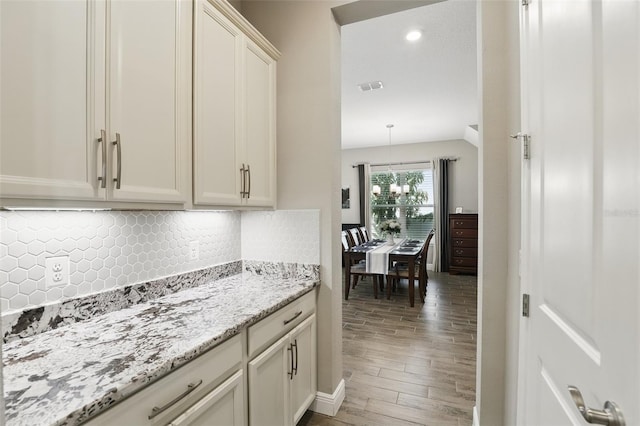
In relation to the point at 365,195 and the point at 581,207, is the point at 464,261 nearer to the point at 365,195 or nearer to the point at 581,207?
the point at 365,195

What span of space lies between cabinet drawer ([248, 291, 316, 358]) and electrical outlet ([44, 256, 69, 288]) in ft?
2.52

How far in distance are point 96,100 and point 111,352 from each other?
84cm

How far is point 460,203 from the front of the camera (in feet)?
22.0

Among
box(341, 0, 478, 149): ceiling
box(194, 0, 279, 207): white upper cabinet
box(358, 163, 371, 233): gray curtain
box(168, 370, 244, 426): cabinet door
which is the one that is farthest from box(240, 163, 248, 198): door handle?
box(358, 163, 371, 233): gray curtain

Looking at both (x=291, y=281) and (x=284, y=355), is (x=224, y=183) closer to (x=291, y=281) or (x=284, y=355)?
(x=291, y=281)

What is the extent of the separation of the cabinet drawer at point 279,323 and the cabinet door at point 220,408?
146 millimetres

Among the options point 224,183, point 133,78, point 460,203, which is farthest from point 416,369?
point 460,203

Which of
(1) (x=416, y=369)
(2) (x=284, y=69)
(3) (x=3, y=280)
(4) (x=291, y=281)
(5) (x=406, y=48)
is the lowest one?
(1) (x=416, y=369)

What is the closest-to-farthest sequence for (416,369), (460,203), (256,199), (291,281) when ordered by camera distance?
1. (256,199)
2. (291,281)
3. (416,369)
4. (460,203)

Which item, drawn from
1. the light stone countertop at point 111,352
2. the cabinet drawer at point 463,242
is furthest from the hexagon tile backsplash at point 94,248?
the cabinet drawer at point 463,242

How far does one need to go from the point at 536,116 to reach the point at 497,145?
1.71 feet

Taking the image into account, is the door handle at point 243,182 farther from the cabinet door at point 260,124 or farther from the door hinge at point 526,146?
the door hinge at point 526,146

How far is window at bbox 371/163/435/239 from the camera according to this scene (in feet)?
23.0

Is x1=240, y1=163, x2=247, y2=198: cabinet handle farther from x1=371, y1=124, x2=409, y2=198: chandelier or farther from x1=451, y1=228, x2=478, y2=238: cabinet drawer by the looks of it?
x1=451, y1=228, x2=478, y2=238: cabinet drawer
